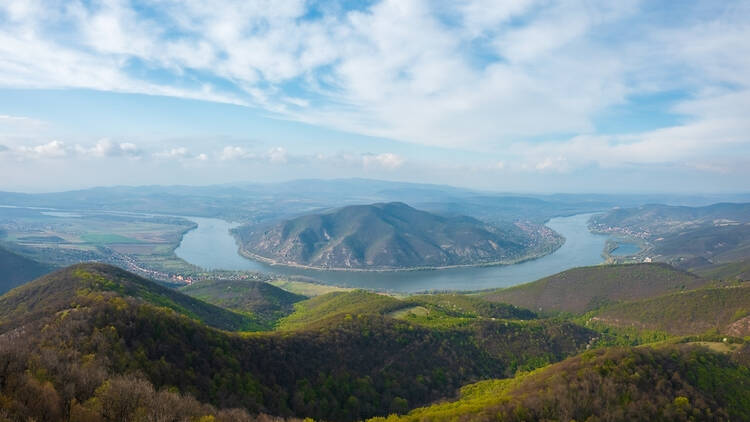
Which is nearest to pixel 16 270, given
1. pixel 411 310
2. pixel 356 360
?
pixel 411 310

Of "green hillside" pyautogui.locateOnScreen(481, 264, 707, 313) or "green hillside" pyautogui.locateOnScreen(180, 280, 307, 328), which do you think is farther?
"green hillside" pyautogui.locateOnScreen(481, 264, 707, 313)

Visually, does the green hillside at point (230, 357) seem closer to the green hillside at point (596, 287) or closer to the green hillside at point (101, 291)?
the green hillside at point (101, 291)

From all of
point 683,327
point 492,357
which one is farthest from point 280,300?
point 683,327

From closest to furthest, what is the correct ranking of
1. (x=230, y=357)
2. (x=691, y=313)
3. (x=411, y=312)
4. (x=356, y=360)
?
(x=230, y=357)
(x=356, y=360)
(x=411, y=312)
(x=691, y=313)

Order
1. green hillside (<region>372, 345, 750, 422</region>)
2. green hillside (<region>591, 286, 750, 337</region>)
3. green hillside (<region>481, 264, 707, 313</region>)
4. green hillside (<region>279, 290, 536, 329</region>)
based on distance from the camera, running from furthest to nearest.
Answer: green hillside (<region>481, 264, 707, 313</region>) → green hillside (<region>279, 290, 536, 329</region>) → green hillside (<region>591, 286, 750, 337</region>) → green hillside (<region>372, 345, 750, 422</region>)

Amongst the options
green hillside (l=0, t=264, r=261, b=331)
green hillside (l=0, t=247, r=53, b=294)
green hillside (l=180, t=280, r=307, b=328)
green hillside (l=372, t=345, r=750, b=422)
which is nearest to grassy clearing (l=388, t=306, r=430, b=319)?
green hillside (l=0, t=264, r=261, b=331)

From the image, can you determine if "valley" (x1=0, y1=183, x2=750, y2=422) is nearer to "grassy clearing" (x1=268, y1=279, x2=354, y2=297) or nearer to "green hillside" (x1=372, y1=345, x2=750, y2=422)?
"green hillside" (x1=372, y1=345, x2=750, y2=422)

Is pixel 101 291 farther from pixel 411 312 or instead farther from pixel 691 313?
pixel 691 313
